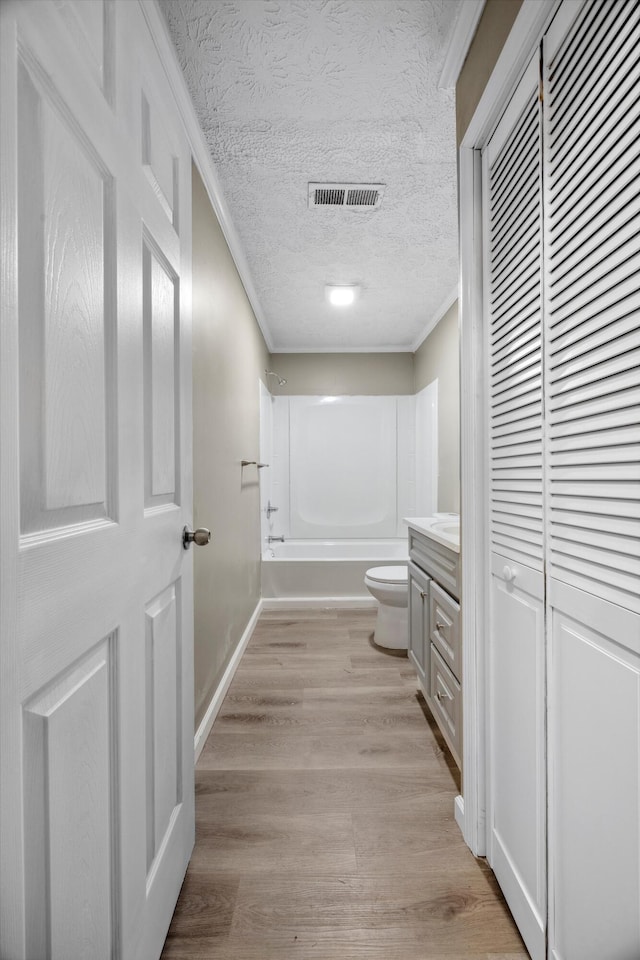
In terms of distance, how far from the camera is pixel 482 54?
140 cm

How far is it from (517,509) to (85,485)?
98cm

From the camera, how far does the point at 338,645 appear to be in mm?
3385

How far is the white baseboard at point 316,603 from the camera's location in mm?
4297

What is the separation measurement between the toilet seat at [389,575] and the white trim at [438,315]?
197 cm

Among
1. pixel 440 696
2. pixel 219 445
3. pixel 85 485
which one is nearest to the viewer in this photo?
pixel 85 485

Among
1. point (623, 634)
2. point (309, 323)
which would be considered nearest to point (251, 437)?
point (309, 323)

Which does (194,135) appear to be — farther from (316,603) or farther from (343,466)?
(343,466)

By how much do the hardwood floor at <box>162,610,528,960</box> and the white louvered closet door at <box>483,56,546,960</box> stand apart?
0.19m

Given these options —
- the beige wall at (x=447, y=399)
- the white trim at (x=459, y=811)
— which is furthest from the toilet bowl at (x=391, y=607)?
the white trim at (x=459, y=811)

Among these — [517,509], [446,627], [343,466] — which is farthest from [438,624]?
[343,466]

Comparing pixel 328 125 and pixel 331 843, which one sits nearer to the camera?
pixel 331 843

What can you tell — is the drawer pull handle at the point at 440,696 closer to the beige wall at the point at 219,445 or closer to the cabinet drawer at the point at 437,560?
the cabinet drawer at the point at 437,560

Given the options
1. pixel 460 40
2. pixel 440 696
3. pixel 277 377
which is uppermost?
pixel 460 40

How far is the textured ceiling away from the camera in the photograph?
147 centimetres
